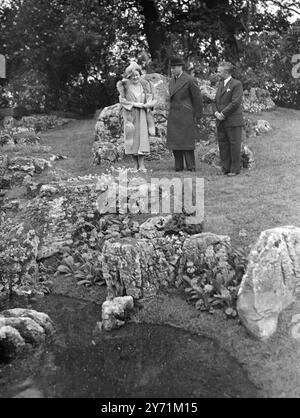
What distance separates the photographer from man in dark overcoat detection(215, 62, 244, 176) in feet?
37.8

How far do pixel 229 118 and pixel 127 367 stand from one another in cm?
698

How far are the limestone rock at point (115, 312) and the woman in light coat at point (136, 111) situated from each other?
5289 mm

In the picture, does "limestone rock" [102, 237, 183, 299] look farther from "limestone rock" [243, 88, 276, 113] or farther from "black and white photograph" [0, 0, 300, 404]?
"limestone rock" [243, 88, 276, 113]

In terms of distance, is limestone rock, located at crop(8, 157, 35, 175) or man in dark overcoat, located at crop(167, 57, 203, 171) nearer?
man in dark overcoat, located at crop(167, 57, 203, 171)

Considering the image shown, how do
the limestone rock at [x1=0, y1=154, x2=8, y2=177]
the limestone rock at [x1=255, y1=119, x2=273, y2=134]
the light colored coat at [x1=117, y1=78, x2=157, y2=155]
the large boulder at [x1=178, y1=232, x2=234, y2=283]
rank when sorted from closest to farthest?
the large boulder at [x1=178, y1=232, x2=234, y2=283] → the light colored coat at [x1=117, y1=78, x2=157, y2=155] → the limestone rock at [x1=0, y1=154, x2=8, y2=177] → the limestone rock at [x1=255, y1=119, x2=273, y2=134]

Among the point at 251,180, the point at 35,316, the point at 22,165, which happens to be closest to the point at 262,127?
the point at 251,180

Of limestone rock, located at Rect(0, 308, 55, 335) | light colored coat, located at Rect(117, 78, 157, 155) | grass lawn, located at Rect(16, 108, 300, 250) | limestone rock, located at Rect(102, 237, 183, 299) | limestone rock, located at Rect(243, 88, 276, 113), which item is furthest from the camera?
limestone rock, located at Rect(243, 88, 276, 113)

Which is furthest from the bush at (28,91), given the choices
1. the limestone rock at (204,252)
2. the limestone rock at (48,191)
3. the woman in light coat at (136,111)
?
the limestone rock at (204,252)

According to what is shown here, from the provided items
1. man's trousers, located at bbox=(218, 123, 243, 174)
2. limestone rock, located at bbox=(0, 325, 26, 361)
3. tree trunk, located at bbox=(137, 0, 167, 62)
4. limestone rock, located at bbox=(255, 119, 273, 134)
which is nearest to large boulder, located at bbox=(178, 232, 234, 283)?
limestone rock, located at bbox=(0, 325, 26, 361)

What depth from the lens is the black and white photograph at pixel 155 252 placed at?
6062mm

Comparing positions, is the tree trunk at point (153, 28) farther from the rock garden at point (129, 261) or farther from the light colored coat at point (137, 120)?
the rock garden at point (129, 261)

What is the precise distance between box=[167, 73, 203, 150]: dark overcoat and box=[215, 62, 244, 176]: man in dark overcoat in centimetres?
64
